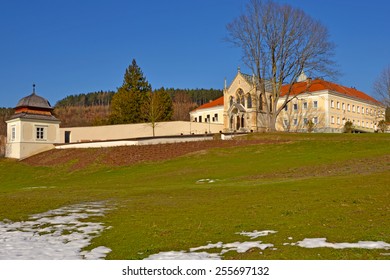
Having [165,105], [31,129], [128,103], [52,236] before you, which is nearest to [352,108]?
[165,105]

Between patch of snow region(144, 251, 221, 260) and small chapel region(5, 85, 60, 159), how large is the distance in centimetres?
5174

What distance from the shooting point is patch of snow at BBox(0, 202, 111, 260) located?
9555mm

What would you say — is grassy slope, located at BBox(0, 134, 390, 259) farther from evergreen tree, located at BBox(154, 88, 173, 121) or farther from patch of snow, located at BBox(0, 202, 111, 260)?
evergreen tree, located at BBox(154, 88, 173, 121)

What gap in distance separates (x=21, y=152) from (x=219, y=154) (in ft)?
97.9

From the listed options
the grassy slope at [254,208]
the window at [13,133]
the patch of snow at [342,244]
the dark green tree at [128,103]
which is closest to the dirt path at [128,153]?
the window at [13,133]

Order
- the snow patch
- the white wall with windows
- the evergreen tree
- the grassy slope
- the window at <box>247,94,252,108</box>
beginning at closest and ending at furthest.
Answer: the snow patch → the grassy slope → the window at <box>247,94,252,108</box> → the evergreen tree → the white wall with windows

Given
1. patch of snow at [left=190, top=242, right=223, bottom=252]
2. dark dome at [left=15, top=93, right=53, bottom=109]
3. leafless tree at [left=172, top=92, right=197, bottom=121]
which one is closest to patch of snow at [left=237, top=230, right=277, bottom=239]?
patch of snow at [left=190, top=242, right=223, bottom=252]

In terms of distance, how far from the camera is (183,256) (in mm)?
8797

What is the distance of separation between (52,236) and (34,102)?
50.8 metres

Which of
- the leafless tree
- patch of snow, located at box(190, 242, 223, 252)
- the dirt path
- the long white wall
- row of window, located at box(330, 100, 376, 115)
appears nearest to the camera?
patch of snow, located at box(190, 242, 223, 252)

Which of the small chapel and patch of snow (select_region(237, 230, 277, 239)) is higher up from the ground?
the small chapel

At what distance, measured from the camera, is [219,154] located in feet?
136
